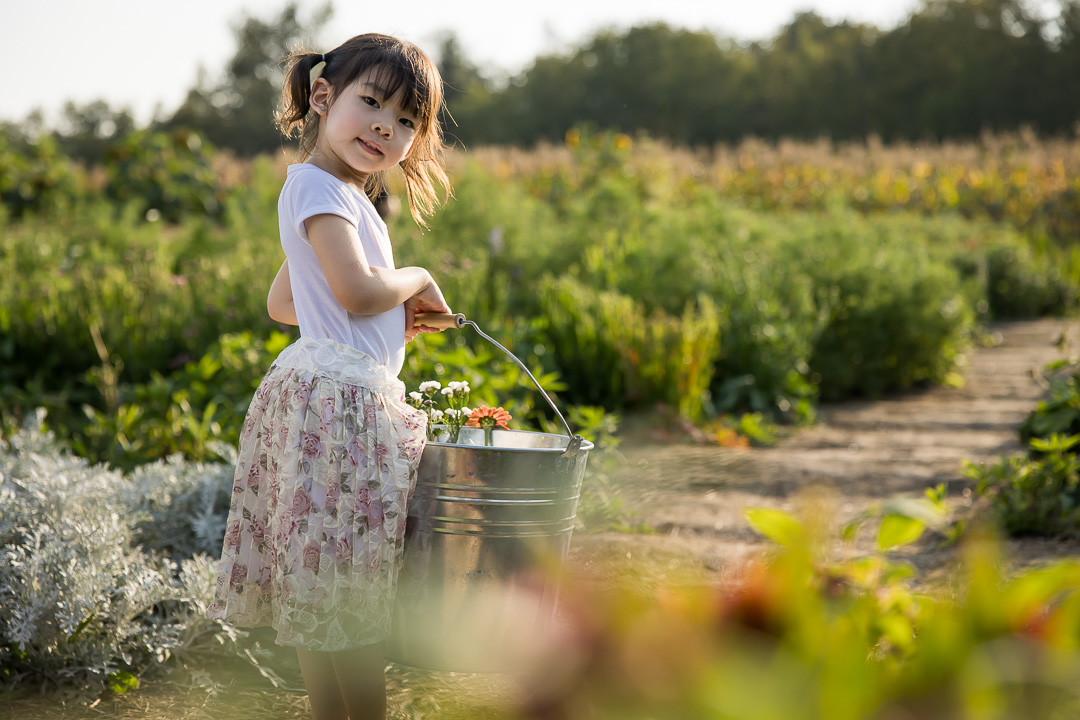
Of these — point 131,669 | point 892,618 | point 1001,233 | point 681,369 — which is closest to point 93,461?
point 131,669

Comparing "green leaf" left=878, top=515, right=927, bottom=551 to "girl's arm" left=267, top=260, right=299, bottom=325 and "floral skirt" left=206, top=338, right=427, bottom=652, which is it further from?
"girl's arm" left=267, top=260, right=299, bottom=325

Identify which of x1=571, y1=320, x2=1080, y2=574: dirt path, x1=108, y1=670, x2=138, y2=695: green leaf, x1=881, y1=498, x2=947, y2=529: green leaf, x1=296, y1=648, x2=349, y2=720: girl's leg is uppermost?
x1=881, y1=498, x2=947, y2=529: green leaf

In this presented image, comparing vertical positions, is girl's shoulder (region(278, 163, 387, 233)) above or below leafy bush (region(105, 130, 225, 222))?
below

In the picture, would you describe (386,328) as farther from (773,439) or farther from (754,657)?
(773,439)

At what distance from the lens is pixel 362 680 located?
1718 mm

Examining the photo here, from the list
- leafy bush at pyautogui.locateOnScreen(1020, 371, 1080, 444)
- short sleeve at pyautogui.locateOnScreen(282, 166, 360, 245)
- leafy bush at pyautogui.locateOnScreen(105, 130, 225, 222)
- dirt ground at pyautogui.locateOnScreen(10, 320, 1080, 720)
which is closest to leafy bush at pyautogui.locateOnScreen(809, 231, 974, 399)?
dirt ground at pyautogui.locateOnScreen(10, 320, 1080, 720)

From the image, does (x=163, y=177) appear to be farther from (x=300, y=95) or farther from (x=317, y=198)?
(x=317, y=198)

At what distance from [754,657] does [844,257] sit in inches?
244

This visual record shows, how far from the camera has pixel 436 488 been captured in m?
1.71

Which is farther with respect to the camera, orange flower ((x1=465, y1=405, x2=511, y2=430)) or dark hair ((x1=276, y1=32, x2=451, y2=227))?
orange flower ((x1=465, y1=405, x2=511, y2=430))

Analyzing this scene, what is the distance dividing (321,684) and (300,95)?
4.00ft

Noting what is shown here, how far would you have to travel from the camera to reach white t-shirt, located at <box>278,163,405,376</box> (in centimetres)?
167

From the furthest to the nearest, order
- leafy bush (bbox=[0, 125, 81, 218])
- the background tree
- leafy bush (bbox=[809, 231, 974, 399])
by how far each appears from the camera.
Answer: the background tree, leafy bush (bbox=[0, 125, 81, 218]), leafy bush (bbox=[809, 231, 974, 399])

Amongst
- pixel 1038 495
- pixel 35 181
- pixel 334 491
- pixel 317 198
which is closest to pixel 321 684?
pixel 334 491
